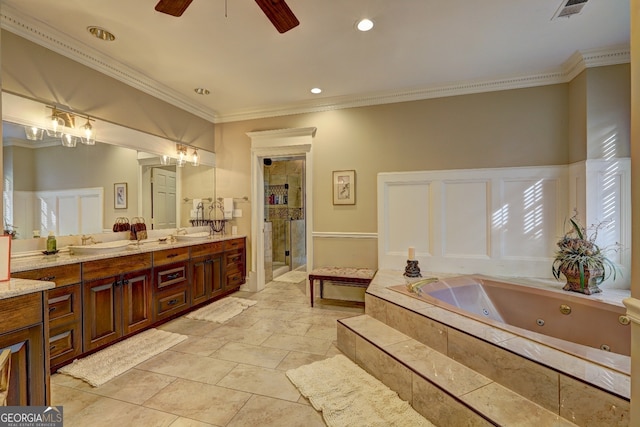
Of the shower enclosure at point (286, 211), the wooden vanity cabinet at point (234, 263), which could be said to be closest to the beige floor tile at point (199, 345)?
the wooden vanity cabinet at point (234, 263)

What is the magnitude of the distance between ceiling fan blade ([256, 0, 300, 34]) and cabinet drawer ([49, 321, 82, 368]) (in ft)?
8.53

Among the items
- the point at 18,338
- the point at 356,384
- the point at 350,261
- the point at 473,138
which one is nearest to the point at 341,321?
the point at 356,384

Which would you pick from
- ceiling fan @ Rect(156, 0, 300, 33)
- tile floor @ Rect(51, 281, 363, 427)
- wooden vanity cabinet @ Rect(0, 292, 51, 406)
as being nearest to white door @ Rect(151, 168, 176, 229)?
tile floor @ Rect(51, 281, 363, 427)

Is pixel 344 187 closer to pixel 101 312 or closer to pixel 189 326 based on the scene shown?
pixel 189 326

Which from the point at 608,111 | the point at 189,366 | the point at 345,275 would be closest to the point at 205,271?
the point at 189,366

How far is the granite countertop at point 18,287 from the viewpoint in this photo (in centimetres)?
137

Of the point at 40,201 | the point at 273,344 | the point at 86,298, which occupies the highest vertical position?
the point at 40,201

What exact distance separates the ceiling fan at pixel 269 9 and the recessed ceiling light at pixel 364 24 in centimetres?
76

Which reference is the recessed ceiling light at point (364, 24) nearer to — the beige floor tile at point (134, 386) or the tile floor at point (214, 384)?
the tile floor at point (214, 384)

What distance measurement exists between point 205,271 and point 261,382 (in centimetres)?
191

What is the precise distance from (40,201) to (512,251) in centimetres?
462

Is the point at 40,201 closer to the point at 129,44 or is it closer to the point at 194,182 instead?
the point at 129,44

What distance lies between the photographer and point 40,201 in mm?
2477

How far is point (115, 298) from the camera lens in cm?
255
